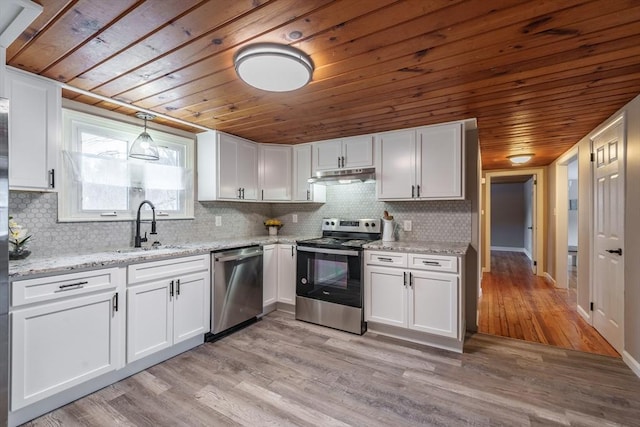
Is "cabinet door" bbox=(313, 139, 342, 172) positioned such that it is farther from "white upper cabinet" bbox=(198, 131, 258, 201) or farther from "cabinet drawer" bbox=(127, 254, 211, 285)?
"cabinet drawer" bbox=(127, 254, 211, 285)

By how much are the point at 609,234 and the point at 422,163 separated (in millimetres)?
1827

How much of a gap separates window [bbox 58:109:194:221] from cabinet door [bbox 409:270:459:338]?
99.4 inches

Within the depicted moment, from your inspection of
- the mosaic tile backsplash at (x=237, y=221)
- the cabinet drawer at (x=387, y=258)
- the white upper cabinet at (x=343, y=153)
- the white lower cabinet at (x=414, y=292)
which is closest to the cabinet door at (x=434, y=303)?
the white lower cabinet at (x=414, y=292)

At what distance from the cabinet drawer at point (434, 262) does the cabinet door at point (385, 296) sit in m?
0.16

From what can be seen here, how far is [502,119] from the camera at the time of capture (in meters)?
2.88

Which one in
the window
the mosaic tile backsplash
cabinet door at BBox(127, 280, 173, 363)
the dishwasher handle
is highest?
the window

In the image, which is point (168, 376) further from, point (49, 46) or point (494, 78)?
point (494, 78)

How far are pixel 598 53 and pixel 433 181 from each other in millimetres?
1520

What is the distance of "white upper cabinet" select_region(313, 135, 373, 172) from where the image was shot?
3.39 metres

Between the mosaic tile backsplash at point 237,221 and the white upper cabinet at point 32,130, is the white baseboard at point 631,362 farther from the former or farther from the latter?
the white upper cabinet at point 32,130

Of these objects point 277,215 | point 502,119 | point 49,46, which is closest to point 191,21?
point 49,46

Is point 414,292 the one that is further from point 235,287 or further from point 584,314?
point 584,314

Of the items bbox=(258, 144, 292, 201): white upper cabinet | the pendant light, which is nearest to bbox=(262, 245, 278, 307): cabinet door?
bbox=(258, 144, 292, 201): white upper cabinet

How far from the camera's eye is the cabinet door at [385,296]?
287 centimetres
